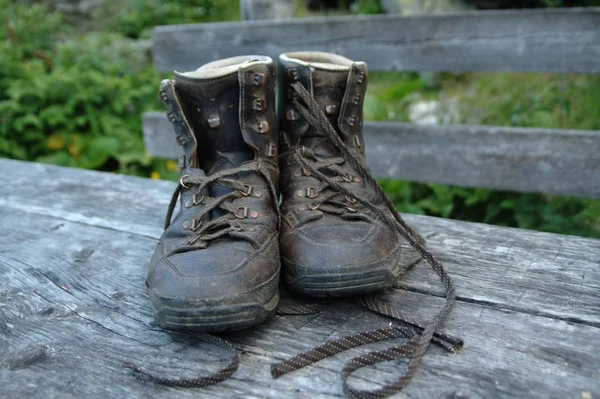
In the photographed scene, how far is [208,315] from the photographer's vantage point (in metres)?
1.04

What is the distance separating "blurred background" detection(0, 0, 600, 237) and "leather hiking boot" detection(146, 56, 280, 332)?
5.28 feet

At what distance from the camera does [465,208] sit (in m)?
2.89

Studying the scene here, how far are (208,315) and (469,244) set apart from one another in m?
0.86

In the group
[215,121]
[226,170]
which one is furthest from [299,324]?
[215,121]

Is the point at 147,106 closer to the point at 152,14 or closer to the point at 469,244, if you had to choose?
the point at 152,14

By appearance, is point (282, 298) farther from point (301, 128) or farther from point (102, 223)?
point (102, 223)

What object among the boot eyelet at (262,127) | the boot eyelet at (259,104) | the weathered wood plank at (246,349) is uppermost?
the boot eyelet at (259,104)

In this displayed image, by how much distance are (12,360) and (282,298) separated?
579 millimetres

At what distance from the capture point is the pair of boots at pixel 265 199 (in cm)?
110

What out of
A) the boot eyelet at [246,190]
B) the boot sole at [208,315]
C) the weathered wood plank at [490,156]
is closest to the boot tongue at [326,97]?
the boot eyelet at [246,190]

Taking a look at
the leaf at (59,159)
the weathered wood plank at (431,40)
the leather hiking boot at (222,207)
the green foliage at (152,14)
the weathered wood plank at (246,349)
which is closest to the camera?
the weathered wood plank at (246,349)

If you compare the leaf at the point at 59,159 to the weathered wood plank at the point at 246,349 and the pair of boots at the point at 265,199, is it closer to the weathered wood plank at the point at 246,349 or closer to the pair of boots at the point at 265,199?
the weathered wood plank at the point at 246,349

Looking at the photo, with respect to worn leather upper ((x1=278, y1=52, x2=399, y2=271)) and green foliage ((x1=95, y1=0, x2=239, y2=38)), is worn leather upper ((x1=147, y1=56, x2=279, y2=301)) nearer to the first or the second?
worn leather upper ((x1=278, y1=52, x2=399, y2=271))

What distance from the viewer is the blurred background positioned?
2.77 metres
